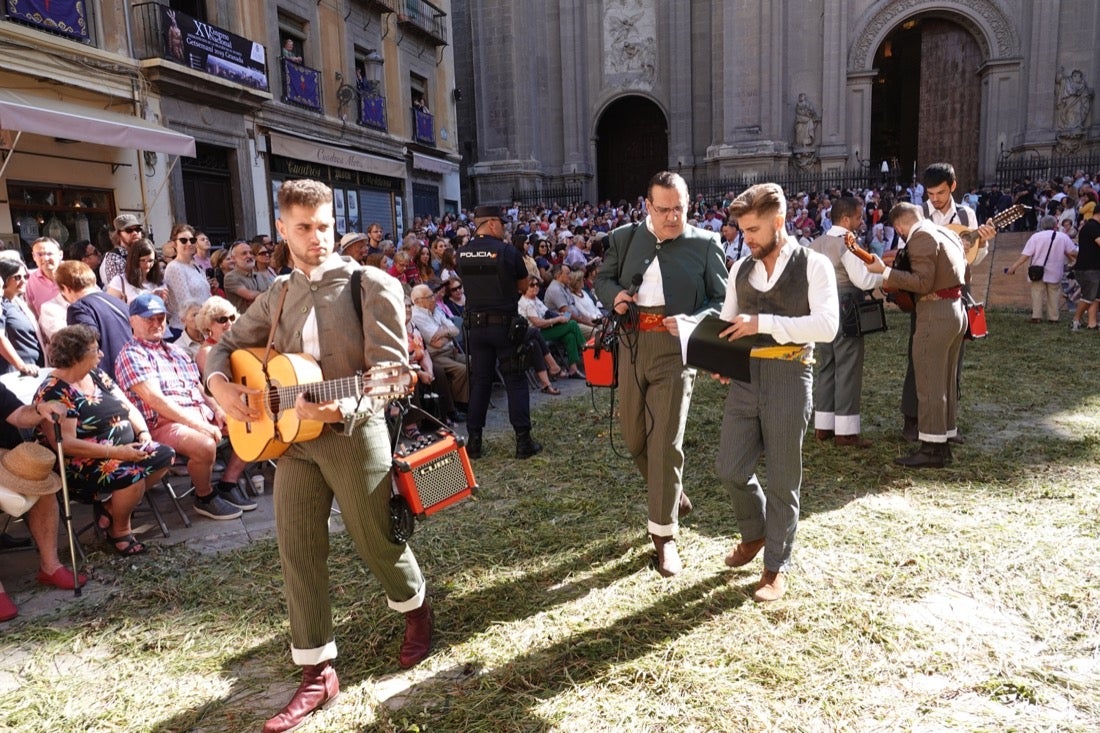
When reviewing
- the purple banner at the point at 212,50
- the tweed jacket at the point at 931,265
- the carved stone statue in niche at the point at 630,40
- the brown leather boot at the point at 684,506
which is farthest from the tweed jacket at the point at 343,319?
the carved stone statue in niche at the point at 630,40

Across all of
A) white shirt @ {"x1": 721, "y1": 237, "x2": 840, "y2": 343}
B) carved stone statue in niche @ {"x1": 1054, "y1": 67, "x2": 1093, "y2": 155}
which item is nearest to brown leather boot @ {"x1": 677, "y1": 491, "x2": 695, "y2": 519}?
white shirt @ {"x1": 721, "y1": 237, "x2": 840, "y2": 343}

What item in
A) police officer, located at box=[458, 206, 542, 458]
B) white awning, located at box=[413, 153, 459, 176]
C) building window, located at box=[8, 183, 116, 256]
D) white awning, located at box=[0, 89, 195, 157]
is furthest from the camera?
white awning, located at box=[413, 153, 459, 176]

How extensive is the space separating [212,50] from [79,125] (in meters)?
5.33

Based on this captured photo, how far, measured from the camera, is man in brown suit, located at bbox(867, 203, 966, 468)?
5090 millimetres

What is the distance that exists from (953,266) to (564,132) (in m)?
25.7

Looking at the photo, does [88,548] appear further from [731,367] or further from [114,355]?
[731,367]

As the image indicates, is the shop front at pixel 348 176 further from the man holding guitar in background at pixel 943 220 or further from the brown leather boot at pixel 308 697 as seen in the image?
the brown leather boot at pixel 308 697

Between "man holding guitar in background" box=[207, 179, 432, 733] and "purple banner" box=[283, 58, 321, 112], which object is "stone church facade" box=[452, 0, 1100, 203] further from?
"man holding guitar in background" box=[207, 179, 432, 733]

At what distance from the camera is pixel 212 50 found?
47.0ft

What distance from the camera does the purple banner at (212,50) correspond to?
1346 cm

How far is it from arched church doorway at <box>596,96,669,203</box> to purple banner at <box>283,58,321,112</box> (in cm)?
1409

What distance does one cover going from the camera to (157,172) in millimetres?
13758

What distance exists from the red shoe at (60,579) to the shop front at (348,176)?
12.1m

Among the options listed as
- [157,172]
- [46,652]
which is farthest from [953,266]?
[157,172]
